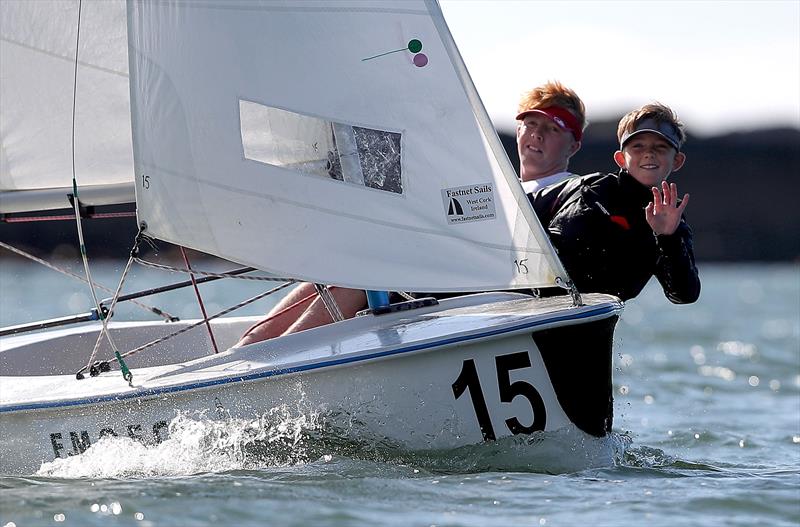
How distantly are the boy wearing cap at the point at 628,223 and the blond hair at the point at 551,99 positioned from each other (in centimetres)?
31

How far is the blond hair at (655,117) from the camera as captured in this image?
13.4 ft

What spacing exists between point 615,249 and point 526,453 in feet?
2.62

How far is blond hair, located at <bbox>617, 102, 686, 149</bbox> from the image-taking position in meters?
4.09

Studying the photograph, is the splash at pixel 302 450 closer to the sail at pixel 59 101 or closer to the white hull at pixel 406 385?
the white hull at pixel 406 385

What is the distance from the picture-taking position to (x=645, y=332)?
1352 cm

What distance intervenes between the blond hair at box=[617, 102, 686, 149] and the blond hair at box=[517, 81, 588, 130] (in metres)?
0.31

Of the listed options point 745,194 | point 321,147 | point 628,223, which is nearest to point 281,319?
point 321,147

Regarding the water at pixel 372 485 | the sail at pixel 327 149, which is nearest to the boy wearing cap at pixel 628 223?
the sail at pixel 327 149

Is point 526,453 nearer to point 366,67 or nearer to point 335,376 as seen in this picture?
point 335,376

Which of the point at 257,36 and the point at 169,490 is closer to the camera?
the point at 169,490

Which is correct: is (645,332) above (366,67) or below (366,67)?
below

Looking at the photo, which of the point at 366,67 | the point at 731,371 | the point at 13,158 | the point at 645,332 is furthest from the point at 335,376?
the point at 645,332

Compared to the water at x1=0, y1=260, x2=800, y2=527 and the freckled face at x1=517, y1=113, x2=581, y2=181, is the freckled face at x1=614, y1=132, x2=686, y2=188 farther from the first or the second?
the water at x1=0, y1=260, x2=800, y2=527

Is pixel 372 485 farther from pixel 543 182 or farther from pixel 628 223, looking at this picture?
pixel 543 182
